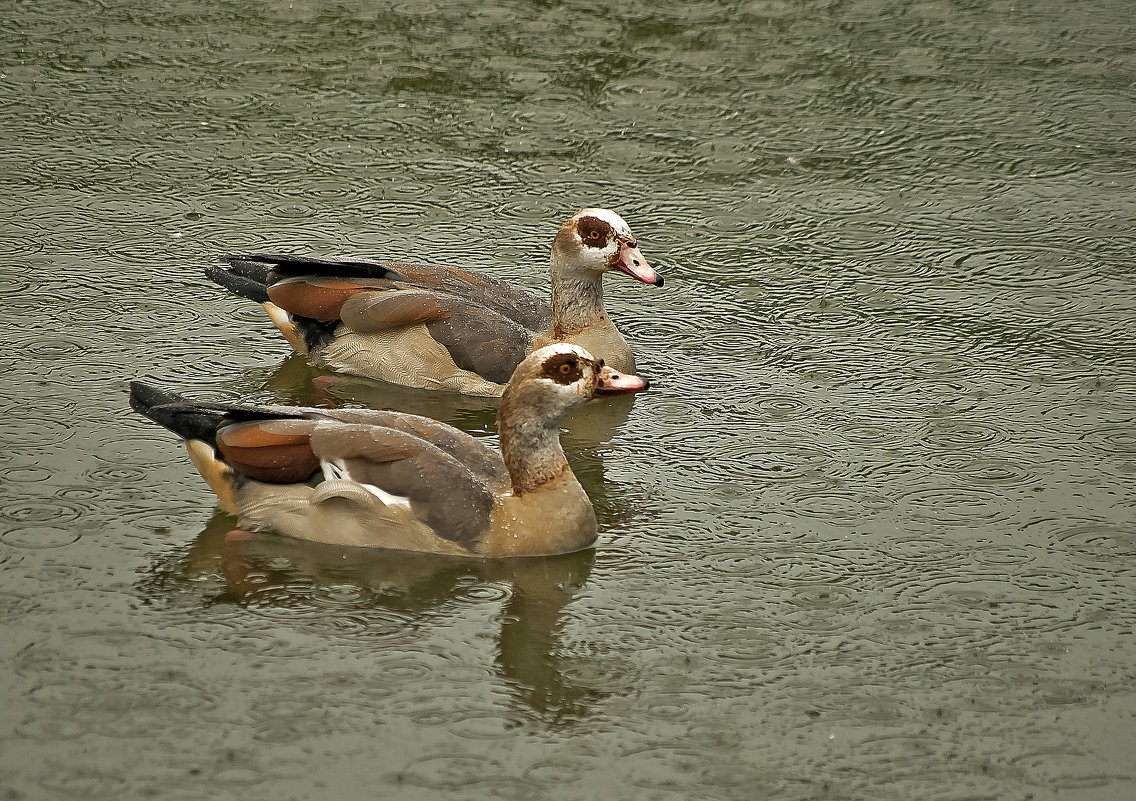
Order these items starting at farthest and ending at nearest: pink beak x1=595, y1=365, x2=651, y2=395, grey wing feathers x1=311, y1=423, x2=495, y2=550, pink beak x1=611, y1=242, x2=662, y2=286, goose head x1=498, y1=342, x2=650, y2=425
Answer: pink beak x1=611, y1=242, x2=662, y2=286, pink beak x1=595, y1=365, x2=651, y2=395, goose head x1=498, y1=342, x2=650, y2=425, grey wing feathers x1=311, y1=423, x2=495, y2=550

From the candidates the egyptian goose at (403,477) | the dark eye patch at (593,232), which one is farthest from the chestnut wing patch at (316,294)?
the egyptian goose at (403,477)

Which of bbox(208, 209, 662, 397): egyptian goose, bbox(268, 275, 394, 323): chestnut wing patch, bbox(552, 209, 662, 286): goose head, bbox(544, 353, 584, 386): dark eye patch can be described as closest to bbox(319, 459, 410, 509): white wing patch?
bbox(544, 353, 584, 386): dark eye patch

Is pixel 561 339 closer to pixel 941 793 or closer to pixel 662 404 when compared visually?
pixel 662 404

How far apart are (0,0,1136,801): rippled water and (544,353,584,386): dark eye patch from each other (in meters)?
0.74

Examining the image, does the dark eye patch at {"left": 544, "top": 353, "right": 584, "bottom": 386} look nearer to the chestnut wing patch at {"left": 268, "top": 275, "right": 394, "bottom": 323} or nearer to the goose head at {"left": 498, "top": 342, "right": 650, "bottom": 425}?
the goose head at {"left": 498, "top": 342, "right": 650, "bottom": 425}

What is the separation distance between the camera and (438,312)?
25.7ft

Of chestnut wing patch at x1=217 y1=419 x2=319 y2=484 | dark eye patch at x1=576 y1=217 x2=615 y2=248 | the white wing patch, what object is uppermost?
dark eye patch at x1=576 y1=217 x2=615 y2=248

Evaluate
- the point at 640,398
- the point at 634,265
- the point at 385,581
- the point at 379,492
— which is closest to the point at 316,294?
the point at 634,265

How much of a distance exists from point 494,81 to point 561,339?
4.00 m

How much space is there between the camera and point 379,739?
4930 mm

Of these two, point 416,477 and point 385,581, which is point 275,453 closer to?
point 416,477

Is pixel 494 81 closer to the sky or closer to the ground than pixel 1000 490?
closer to the sky

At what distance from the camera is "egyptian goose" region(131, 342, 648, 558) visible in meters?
6.10

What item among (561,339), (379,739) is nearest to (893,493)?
(561,339)
